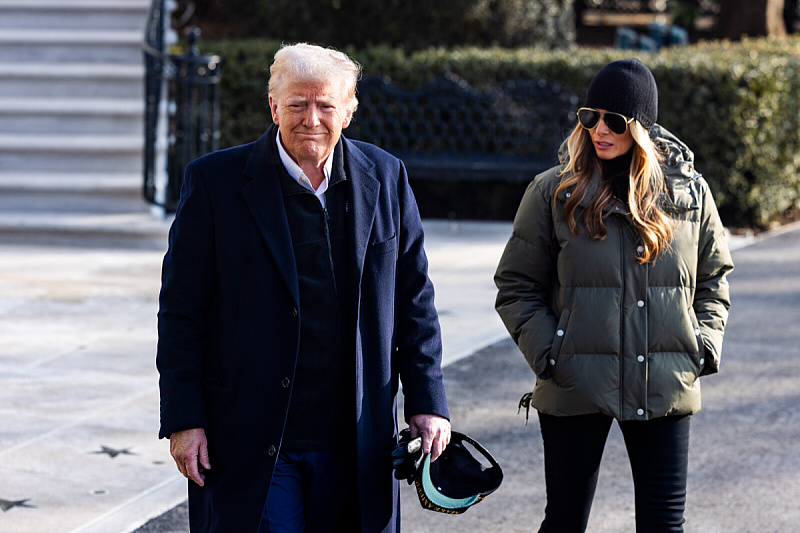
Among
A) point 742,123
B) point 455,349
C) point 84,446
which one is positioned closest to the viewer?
point 84,446

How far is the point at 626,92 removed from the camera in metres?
3.28

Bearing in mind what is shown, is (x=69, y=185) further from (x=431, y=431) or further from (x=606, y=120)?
(x=431, y=431)

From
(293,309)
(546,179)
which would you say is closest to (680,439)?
(546,179)

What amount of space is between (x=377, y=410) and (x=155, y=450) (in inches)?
95.3

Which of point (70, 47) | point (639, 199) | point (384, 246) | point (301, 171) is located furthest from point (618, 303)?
point (70, 47)

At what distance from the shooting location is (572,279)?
328 centimetres

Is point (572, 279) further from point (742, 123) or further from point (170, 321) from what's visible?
point (742, 123)

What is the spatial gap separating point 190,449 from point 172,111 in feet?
29.0

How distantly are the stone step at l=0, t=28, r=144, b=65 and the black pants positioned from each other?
9.43 metres

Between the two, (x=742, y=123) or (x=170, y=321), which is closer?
(x=170, y=321)

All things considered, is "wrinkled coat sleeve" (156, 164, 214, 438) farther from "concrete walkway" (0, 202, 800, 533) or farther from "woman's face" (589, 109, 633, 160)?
"concrete walkway" (0, 202, 800, 533)

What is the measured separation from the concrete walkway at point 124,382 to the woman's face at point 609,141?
5.72ft

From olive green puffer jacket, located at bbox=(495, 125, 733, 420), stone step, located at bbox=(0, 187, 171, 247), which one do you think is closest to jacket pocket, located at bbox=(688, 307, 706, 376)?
olive green puffer jacket, located at bbox=(495, 125, 733, 420)

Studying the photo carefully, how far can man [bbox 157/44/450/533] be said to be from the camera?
2.73 metres
